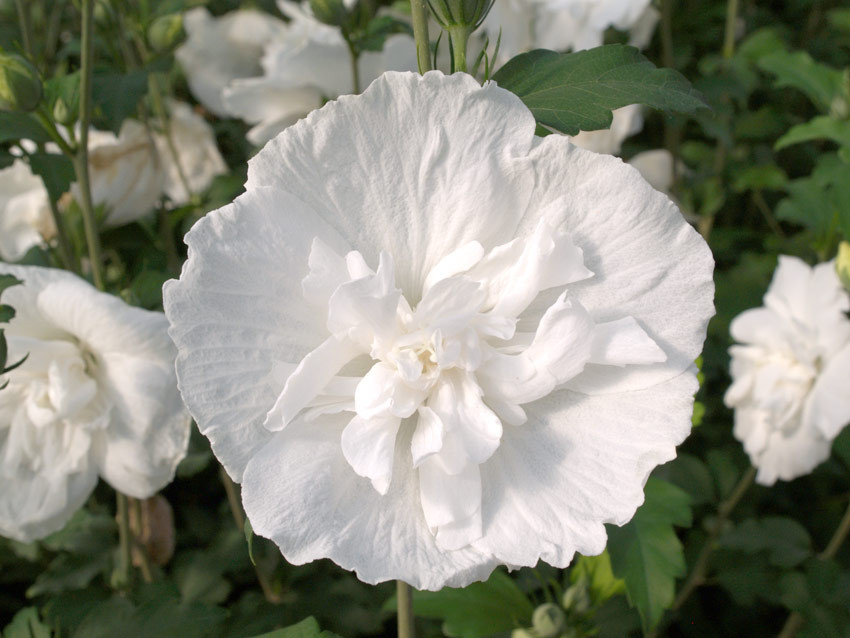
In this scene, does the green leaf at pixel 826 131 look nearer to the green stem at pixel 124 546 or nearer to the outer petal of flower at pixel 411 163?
the outer petal of flower at pixel 411 163

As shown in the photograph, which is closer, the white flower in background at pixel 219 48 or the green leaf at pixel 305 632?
the green leaf at pixel 305 632

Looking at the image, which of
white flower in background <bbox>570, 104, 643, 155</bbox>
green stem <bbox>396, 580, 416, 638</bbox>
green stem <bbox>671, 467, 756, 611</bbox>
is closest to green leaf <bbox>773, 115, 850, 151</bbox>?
white flower in background <bbox>570, 104, 643, 155</bbox>

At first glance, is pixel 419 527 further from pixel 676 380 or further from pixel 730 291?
pixel 730 291

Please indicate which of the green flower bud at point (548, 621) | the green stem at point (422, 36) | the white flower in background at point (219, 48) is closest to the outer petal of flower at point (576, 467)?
the green stem at point (422, 36)

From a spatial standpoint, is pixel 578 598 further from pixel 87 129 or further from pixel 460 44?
pixel 87 129

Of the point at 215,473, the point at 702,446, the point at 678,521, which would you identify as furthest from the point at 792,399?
the point at 215,473

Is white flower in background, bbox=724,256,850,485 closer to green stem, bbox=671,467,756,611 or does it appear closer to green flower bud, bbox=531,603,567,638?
green stem, bbox=671,467,756,611

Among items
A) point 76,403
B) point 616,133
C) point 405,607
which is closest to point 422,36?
point 405,607
